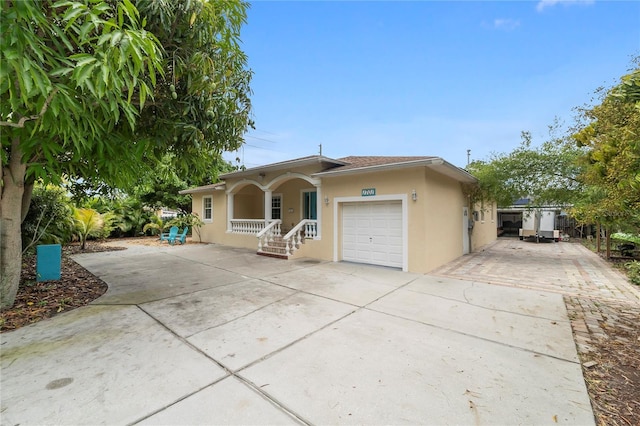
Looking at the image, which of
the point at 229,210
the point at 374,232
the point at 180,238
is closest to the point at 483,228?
the point at 374,232

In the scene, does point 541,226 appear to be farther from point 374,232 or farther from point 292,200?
point 292,200

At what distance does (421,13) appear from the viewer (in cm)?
858

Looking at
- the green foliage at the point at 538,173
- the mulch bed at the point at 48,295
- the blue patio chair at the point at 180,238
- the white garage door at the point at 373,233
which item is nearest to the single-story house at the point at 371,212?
the white garage door at the point at 373,233

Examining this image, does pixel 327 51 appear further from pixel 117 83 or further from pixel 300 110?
pixel 117 83

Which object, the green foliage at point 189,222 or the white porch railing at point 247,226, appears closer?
the white porch railing at point 247,226

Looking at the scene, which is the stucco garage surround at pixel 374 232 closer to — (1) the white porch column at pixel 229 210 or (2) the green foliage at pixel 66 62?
(1) the white porch column at pixel 229 210

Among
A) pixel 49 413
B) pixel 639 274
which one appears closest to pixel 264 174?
pixel 49 413

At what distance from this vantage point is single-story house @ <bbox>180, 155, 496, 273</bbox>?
308 inches

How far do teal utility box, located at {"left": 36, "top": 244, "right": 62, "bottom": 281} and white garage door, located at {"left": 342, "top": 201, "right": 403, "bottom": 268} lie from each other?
7588 mm

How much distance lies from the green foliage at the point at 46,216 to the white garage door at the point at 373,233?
9082 mm

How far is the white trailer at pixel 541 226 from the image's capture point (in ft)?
57.5

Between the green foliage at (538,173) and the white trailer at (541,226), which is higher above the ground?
the green foliage at (538,173)

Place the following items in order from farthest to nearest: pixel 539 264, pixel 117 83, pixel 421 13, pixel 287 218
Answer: pixel 287 218 < pixel 539 264 < pixel 421 13 < pixel 117 83

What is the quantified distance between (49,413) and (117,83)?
282 centimetres
